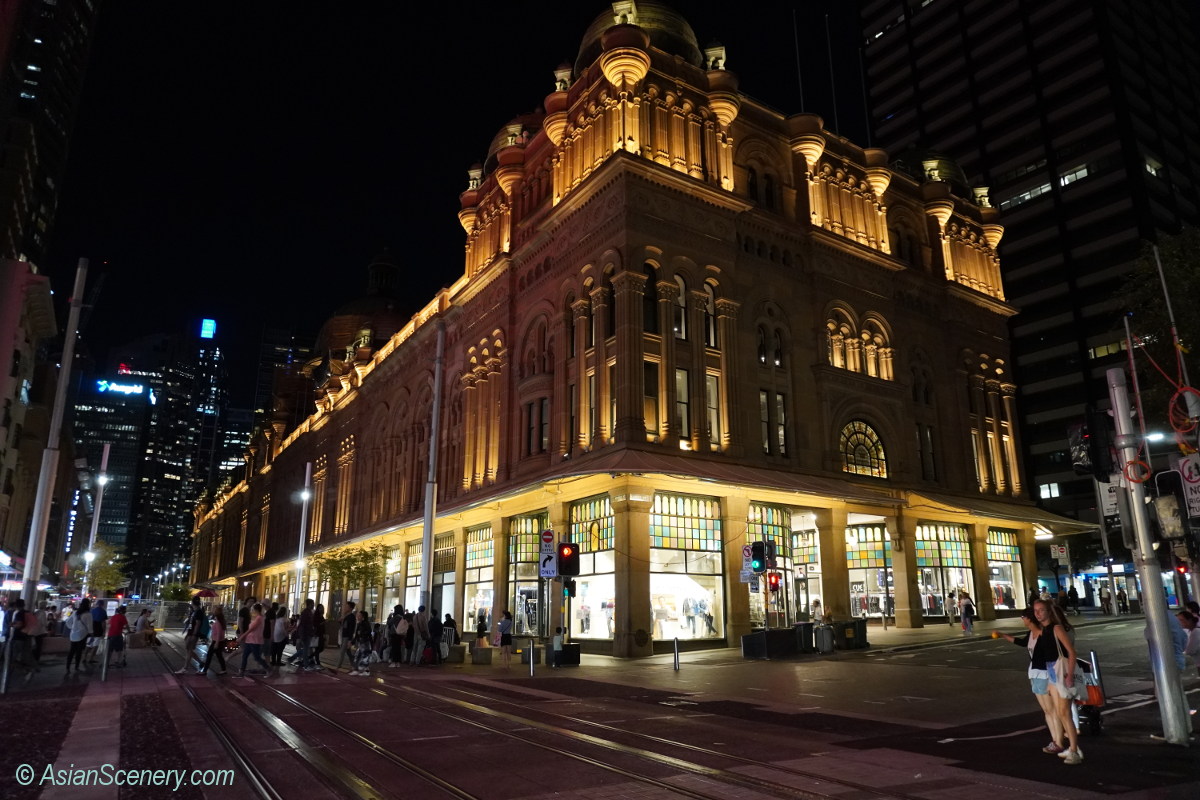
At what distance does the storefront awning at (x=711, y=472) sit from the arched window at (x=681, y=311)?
5541 mm

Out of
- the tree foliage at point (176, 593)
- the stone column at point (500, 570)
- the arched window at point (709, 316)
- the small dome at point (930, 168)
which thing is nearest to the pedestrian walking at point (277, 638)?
the stone column at point (500, 570)

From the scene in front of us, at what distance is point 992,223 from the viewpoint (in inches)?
2029

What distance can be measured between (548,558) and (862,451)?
22.1 metres

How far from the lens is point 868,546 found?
4159 centimetres

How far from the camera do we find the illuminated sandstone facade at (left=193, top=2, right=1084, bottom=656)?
102ft

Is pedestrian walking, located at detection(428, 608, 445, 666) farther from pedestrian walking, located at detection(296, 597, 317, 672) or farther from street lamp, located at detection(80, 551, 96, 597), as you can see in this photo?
street lamp, located at detection(80, 551, 96, 597)

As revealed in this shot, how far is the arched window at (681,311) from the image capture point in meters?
32.8

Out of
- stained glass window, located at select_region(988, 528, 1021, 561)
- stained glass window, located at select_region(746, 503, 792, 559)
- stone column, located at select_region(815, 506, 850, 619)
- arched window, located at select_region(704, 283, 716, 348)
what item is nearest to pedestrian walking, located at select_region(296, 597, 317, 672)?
stained glass window, located at select_region(746, 503, 792, 559)

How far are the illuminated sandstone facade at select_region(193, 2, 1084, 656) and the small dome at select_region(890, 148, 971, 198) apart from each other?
1.07 ft

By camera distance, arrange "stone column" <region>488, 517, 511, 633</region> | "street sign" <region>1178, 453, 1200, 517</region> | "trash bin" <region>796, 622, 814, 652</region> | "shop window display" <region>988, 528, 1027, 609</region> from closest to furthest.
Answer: "street sign" <region>1178, 453, 1200, 517</region>
"trash bin" <region>796, 622, 814, 652</region>
"stone column" <region>488, 517, 511, 633</region>
"shop window display" <region>988, 528, 1027, 609</region>

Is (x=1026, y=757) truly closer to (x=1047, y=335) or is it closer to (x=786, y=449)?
(x=786, y=449)

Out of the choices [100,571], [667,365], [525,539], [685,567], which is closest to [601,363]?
[667,365]

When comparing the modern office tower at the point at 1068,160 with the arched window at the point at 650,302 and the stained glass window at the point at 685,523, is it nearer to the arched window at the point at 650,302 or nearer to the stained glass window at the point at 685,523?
the arched window at the point at 650,302

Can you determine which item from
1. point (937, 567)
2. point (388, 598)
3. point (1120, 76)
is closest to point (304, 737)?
point (937, 567)
